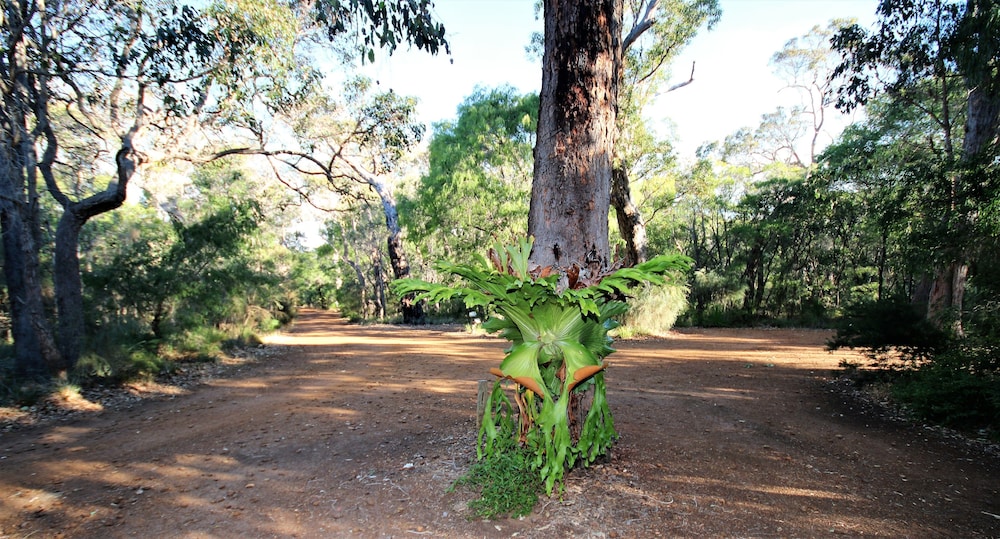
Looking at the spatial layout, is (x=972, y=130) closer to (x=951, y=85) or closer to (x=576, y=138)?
(x=951, y=85)

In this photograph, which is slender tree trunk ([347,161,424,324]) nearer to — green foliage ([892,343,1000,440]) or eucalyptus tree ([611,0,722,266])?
eucalyptus tree ([611,0,722,266])

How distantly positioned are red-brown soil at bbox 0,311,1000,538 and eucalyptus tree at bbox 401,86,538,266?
1259cm

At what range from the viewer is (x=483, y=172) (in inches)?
774

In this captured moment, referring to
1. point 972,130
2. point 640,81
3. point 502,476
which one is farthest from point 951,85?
point 502,476

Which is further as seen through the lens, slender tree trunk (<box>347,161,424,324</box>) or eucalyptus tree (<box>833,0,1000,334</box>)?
slender tree trunk (<box>347,161,424,324</box>)

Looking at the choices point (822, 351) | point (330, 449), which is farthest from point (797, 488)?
point (822, 351)

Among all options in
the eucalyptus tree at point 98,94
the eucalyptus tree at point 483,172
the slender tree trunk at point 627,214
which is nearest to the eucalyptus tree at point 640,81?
the slender tree trunk at point 627,214

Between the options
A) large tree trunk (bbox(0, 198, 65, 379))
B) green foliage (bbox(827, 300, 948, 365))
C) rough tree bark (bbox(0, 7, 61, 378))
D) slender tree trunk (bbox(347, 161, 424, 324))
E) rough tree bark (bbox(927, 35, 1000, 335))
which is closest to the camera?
green foliage (bbox(827, 300, 948, 365))

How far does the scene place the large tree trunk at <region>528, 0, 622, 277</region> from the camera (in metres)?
3.79

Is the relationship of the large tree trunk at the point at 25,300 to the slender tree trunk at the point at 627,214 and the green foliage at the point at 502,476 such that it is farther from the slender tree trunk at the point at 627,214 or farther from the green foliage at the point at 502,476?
the slender tree trunk at the point at 627,214

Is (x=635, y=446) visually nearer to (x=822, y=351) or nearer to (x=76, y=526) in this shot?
(x=76, y=526)

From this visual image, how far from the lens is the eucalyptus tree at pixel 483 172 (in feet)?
61.9

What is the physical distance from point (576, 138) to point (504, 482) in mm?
2846

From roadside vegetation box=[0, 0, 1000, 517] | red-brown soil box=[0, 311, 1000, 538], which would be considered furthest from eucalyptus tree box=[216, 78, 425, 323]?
red-brown soil box=[0, 311, 1000, 538]
